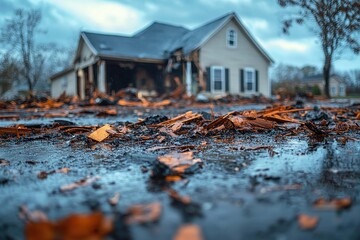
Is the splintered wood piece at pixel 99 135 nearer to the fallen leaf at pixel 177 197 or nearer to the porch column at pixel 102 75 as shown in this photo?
the fallen leaf at pixel 177 197

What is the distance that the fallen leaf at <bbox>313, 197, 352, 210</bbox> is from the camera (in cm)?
77

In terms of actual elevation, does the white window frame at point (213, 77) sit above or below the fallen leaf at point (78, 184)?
above

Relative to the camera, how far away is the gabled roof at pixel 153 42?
54.2ft

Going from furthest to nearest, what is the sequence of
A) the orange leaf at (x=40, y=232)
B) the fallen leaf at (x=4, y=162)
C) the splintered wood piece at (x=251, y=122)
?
the splintered wood piece at (x=251, y=122), the fallen leaf at (x=4, y=162), the orange leaf at (x=40, y=232)

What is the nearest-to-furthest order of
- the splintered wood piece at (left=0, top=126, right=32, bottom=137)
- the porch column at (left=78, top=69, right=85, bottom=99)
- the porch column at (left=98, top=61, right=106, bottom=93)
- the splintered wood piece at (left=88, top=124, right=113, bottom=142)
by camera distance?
1. the splintered wood piece at (left=88, top=124, right=113, bottom=142)
2. the splintered wood piece at (left=0, top=126, right=32, bottom=137)
3. the porch column at (left=98, top=61, right=106, bottom=93)
4. the porch column at (left=78, top=69, right=85, bottom=99)

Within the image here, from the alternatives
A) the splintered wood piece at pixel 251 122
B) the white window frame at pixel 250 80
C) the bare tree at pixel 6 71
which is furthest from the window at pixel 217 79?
the bare tree at pixel 6 71

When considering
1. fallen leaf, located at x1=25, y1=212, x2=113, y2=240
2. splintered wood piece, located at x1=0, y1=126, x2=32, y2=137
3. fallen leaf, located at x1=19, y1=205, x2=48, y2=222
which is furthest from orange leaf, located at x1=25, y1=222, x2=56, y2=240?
splintered wood piece, located at x1=0, y1=126, x2=32, y2=137

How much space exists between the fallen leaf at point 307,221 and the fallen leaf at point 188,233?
0.78 feet

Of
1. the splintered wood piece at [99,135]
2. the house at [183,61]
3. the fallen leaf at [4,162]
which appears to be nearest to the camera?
the fallen leaf at [4,162]

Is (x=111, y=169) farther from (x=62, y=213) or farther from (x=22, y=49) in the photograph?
(x=22, y=49)

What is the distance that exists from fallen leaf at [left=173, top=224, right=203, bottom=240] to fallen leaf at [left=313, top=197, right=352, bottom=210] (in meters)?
0.34

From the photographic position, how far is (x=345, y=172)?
1119mm

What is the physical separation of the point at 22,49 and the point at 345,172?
114 ft

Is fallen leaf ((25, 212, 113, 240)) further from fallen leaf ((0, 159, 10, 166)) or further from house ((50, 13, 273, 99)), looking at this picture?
house ((50, 13, 273, 99))
